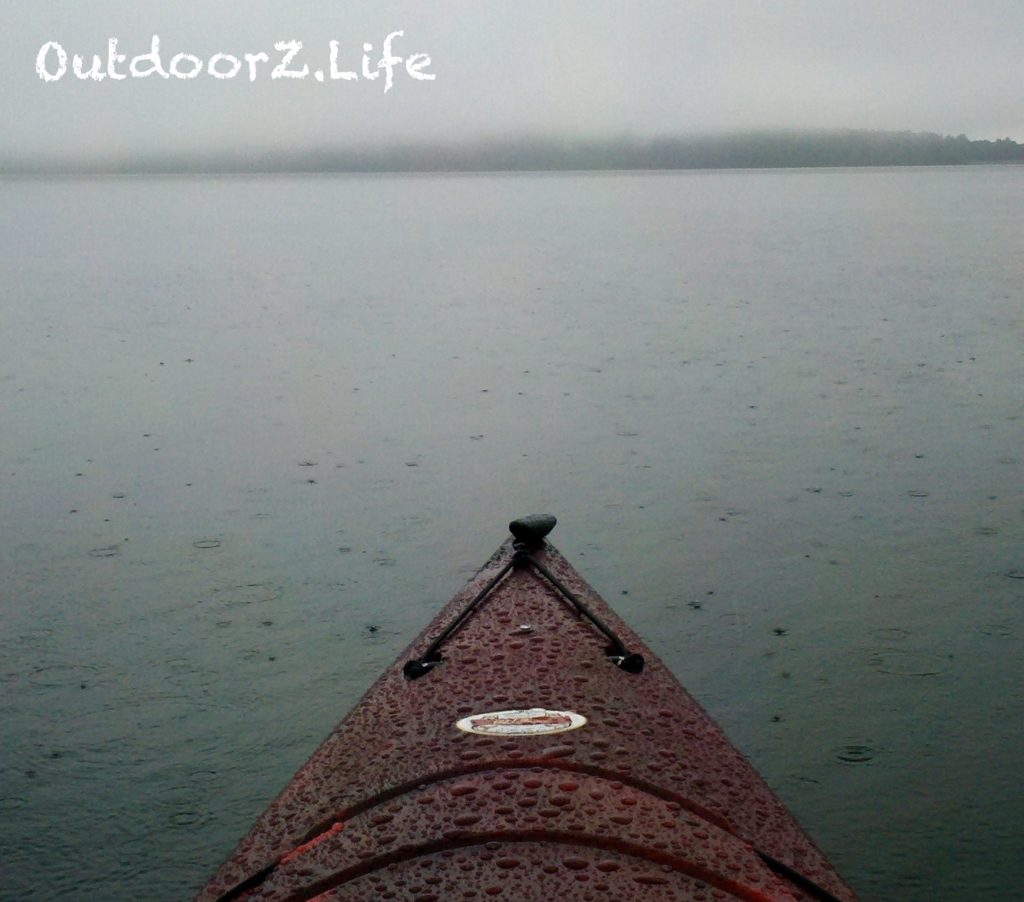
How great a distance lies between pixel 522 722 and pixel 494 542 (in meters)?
3.58

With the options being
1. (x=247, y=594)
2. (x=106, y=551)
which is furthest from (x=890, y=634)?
(x=106, y=551)

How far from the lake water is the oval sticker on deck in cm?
146

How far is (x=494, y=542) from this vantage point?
5.74 meters

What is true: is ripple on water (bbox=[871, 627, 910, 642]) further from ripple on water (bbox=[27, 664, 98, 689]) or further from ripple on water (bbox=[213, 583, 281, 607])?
ripple on water (bbox=[27, 664, 98, 689])

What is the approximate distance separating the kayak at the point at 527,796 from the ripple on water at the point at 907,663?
195 centimetres

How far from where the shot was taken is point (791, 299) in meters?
16.8

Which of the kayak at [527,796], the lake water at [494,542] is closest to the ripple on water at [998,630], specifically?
the lake water at [494,542]

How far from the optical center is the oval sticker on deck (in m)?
2.12

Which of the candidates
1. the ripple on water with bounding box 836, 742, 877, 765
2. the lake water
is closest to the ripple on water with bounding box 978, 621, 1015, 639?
the lake water

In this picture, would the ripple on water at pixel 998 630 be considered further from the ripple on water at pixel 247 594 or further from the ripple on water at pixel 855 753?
the ripple on water at pixel 247 594

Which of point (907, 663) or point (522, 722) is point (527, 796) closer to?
point (522, 722)

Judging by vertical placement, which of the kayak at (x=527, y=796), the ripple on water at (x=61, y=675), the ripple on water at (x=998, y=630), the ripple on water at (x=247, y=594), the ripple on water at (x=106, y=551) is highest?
the ripple on water at (x=106, y=551)

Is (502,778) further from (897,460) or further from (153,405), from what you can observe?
(153,405)

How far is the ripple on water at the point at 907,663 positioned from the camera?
4320mm
